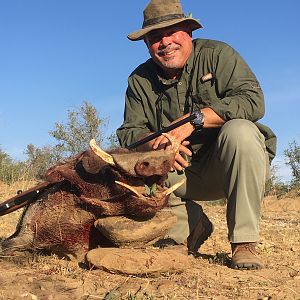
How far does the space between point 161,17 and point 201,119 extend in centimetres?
96

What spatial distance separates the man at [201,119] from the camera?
11.8 feet

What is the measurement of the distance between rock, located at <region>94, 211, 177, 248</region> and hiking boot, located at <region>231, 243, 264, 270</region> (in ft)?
1.68

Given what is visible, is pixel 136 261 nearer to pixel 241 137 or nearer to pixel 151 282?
pixel 151 282

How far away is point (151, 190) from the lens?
3277 millimetres

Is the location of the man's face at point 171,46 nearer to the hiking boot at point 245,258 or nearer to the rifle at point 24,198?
the rifle at point 24,198

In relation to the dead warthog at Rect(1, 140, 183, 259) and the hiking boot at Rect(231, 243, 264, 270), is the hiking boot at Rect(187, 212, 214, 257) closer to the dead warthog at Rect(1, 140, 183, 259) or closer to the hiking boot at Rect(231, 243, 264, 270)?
the hiking boot at Rect(231, 243, 264, 270)

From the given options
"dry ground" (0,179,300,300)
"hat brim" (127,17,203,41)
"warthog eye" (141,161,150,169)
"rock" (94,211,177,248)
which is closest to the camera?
"dry ground" (0,179,300,300)

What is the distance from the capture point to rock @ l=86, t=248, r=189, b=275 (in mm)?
3125

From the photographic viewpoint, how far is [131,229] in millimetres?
3281

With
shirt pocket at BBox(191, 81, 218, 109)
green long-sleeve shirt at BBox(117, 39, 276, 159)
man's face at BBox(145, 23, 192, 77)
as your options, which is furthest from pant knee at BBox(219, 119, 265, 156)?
man's face at BBox(145, 23, 192, 77)

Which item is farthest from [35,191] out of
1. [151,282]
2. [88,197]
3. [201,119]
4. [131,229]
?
[201,119]

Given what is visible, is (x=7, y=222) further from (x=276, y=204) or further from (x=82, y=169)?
(x=276, y=204)

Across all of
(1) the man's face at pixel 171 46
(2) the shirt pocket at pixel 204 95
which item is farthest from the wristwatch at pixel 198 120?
(1) the man's face at pixel 171 46

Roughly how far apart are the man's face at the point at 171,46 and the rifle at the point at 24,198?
1366 millimetres
